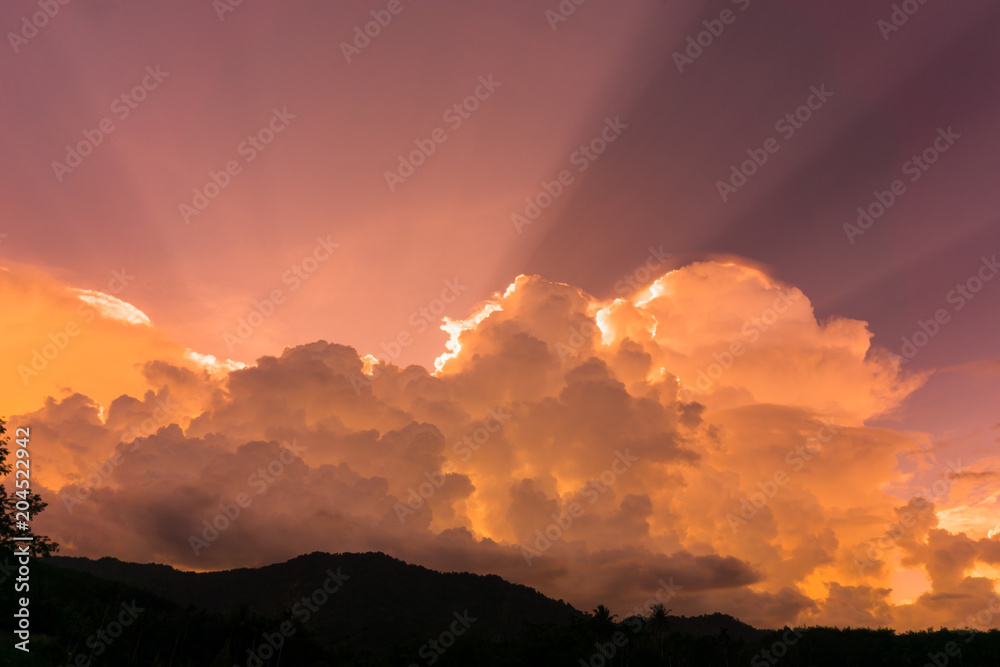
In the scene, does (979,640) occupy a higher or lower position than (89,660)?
higher

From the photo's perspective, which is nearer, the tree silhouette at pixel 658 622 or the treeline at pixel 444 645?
the treeline at pixel 444 645

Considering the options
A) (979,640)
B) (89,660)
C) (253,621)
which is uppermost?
(979,640)

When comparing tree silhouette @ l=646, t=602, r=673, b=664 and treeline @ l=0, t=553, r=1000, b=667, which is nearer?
treeline @ l=0, t=553, r=1000, b=667

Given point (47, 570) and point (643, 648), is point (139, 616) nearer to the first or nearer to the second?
point (47, 570)

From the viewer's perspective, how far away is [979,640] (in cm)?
14700

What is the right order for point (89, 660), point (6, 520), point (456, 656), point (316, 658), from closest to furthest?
point (6, 520) → point (89, 660) → point (316, 658) → point (456, 656)

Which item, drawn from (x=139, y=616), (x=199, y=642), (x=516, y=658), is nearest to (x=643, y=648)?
(x=516, y=658)

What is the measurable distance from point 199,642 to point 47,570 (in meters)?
37.0

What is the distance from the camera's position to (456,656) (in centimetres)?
12288

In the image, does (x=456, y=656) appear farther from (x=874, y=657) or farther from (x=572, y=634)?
(x=874, y=657)

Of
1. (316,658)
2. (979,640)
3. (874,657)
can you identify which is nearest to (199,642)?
(316,658)

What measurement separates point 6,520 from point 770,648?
154619 mm

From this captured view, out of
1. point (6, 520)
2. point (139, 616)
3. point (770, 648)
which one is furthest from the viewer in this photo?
point (770, 648)

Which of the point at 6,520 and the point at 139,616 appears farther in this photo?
the point at 139,616
